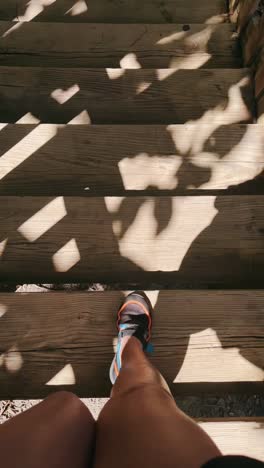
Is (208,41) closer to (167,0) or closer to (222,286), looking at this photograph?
(167,0)

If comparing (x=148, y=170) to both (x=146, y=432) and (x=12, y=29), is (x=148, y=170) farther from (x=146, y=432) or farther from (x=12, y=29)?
(x=12, y=29)

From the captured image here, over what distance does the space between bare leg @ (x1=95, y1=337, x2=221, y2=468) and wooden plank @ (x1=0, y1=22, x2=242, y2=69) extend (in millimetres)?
2282

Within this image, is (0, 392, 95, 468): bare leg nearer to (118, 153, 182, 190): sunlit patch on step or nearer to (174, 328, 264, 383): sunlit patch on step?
(174, 328, 264, 383): sunlit patch on step

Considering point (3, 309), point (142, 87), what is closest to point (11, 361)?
point (3, 309)

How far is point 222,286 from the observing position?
1979 millimetres

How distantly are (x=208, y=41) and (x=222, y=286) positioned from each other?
1.88m

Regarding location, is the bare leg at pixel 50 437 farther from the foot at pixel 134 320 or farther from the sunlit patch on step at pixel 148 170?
the sunlit patch on step at pixel 148 170

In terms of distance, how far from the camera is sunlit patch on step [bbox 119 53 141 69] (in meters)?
2.74

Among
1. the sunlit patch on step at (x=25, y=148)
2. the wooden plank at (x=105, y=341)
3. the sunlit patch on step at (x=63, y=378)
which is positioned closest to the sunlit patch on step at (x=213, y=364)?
the wooden plank at (x=105, y=341)

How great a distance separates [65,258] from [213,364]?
0.90 m

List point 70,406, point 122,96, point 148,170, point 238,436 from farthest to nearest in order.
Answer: point 122,96 < point 148,170 < point 238,436 < point 70,406

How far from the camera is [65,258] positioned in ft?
6.15

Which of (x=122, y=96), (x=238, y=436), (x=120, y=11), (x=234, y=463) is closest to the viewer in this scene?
(x=234, y=463)

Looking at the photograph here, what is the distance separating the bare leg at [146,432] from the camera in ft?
3.30
